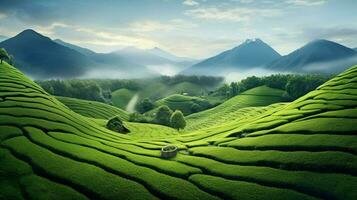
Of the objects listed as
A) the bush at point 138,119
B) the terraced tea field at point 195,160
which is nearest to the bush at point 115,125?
the terraced tea field at point 195,160

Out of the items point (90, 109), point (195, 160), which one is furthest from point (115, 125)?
point (90, 109)

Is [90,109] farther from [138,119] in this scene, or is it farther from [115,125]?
[115,125]

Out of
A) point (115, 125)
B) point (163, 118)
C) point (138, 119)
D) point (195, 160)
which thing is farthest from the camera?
point (138, 119)

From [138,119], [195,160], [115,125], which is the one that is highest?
[195,160]

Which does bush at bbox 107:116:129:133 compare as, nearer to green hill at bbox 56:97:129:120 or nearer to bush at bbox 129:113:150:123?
green hill at bbox 56:97:129:120

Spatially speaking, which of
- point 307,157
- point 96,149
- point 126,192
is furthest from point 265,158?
point 96,149

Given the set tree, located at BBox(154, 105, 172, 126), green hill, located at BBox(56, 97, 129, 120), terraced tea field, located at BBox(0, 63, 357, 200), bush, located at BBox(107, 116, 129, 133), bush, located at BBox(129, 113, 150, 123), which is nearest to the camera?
terraced tea field, located at BBox(0, 63, 357, 200)

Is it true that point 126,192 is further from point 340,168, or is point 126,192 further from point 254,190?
point 340,168

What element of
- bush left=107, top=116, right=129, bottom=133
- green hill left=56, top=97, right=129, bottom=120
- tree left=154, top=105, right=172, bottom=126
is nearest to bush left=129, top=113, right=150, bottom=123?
tree left=154, top=105, right=172, bottom=126

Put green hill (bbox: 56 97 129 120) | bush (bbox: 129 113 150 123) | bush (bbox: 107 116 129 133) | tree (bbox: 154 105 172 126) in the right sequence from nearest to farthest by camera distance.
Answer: bush (bbox: 107 116 129 133)
green hill (bbox: 56 97 129 120)
tree (bbox: 154 105 172 126)
bush (bbox: 129 113 150 123)

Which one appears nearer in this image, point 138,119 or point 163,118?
point 163,118
